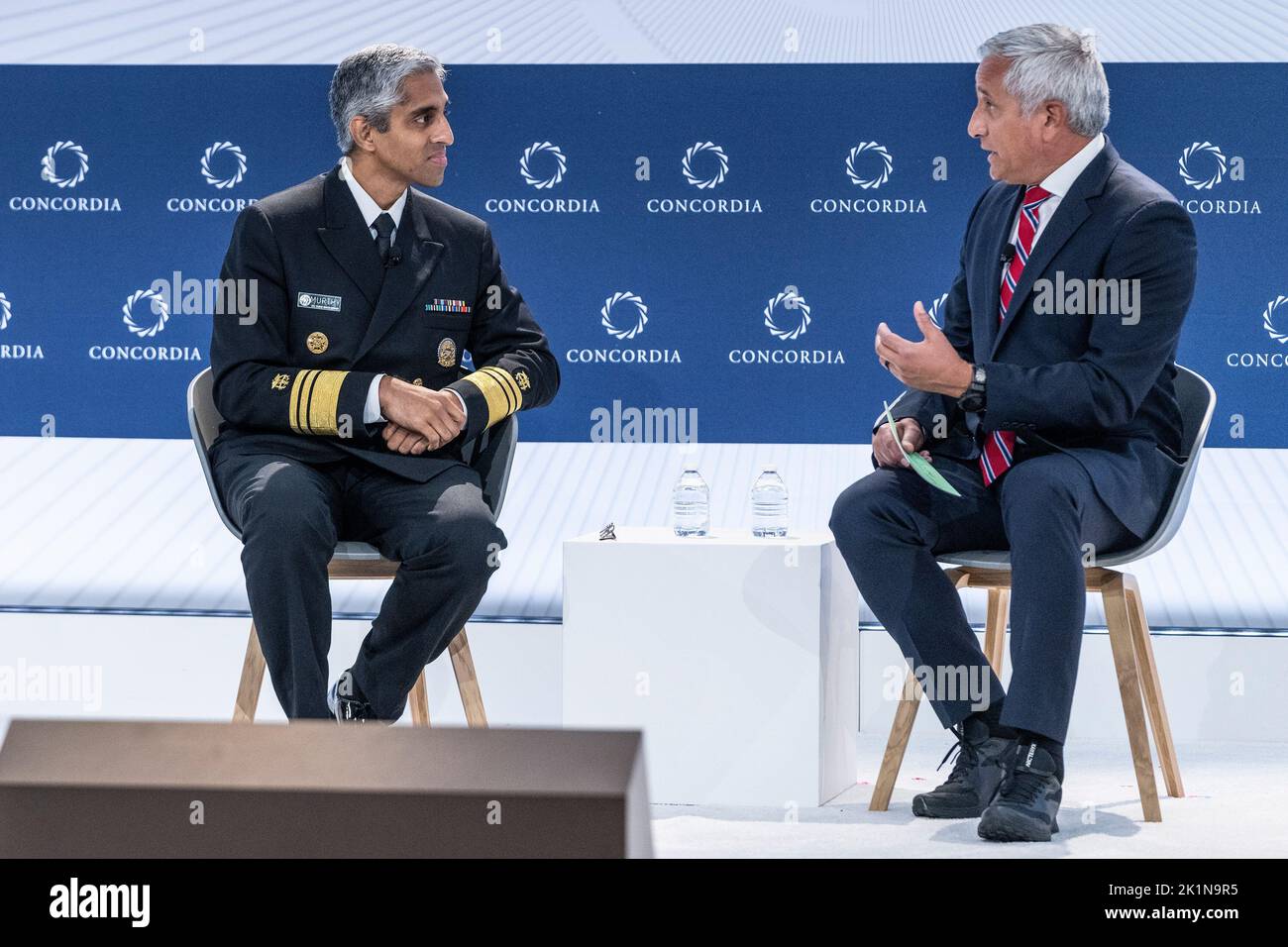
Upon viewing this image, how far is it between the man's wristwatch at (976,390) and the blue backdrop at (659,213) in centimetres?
112

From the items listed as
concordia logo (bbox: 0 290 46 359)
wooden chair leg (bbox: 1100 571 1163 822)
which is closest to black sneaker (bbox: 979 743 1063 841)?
wooden chair leg (bbox: 1100 571 1163 822)

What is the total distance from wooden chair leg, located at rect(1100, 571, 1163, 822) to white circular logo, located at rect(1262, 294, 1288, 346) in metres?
1.25

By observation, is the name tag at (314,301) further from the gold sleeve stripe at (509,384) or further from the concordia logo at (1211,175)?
the concordia logo at (1211,175)

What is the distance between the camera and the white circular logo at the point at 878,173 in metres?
3.96

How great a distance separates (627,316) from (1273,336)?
160 cm

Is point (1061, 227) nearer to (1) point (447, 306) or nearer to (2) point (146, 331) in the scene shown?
(1) point (447, 306)

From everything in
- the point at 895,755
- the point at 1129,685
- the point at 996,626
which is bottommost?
the point at 895,755

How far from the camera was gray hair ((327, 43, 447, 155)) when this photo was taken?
310cm

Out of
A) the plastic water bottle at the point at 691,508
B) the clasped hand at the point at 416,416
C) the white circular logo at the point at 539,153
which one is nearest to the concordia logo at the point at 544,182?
the white circular logo at the point at 539,153

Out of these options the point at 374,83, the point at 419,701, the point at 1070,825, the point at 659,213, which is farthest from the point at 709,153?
the point at 1070,825

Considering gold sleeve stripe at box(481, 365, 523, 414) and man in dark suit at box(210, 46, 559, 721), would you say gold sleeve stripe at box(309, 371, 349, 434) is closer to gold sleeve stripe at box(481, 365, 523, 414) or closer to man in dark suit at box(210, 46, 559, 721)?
man in dark suit at box(210, 46, 559, 721)

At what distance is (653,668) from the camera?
3000mm

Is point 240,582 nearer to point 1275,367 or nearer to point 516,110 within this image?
point 516,110

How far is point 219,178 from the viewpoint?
13.6 feet
